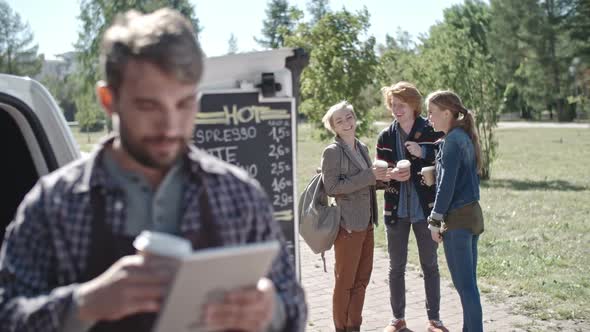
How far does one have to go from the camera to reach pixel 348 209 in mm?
5660

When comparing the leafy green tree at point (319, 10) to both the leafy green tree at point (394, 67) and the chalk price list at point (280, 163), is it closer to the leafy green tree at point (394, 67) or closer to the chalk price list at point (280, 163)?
the leafy green tree at point (394, 67)

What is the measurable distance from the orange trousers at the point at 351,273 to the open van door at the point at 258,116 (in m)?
1.76

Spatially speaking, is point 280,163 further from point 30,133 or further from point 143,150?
point 143,150

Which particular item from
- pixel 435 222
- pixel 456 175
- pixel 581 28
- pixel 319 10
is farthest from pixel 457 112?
pixel 581 28

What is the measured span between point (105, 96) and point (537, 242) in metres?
8.58

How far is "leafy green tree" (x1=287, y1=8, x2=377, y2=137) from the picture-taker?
471 inches

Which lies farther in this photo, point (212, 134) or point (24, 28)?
point (24, 28)

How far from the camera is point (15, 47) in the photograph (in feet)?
191

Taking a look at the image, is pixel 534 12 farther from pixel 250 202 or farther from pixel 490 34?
pixel 250 202

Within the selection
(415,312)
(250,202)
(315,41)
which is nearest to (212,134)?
(250,202)

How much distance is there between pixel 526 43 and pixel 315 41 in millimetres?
56838

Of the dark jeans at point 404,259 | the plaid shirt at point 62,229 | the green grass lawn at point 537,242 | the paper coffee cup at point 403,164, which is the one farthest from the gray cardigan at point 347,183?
the plaid shirt at point 62,229

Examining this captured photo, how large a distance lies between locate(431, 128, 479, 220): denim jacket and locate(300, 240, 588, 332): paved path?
4.68ft

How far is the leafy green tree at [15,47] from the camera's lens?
56.6 meters
